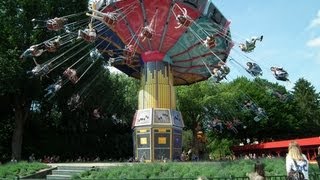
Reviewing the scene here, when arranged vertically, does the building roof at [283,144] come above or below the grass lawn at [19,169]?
above

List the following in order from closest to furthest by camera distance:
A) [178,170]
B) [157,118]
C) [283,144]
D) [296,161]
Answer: [296,161] → [178,170] → [157,118] → [283,144]

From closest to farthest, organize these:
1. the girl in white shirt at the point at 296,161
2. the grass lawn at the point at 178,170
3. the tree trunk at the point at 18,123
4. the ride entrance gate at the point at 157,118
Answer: the girl in white shirt at the point at 296,161
the grass lawn at the point at 178,170
the ride entrance gate at the point at 157,118
the tree trunk at the point at 18,123

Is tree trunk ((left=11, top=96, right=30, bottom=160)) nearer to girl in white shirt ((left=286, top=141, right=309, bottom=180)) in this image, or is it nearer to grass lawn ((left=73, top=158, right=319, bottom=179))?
grass lawn ((left=73, top=158, right=319, bottom=179))

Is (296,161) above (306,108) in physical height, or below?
below

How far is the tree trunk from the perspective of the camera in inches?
1282

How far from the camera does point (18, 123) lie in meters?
33.6

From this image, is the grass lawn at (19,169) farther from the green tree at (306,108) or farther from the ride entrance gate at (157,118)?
the green tree at (306,108)

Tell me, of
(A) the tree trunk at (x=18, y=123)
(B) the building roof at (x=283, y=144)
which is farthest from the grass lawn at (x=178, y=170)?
(A) the tree trunk at (x=18, y=123)

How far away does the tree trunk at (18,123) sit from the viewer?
32.6 m

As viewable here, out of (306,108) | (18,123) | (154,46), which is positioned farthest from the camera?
(306,108)

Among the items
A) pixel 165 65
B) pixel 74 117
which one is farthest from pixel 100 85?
pixel 165 65

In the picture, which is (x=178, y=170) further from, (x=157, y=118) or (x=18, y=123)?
(x=18, y=123)

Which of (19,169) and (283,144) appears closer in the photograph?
(19,169)

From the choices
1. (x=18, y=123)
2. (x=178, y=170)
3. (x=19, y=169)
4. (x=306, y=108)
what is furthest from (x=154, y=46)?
(x=306, y=108)
